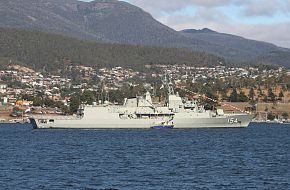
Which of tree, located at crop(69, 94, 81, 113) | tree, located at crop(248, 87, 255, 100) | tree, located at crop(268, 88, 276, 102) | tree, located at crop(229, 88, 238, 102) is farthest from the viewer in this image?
tree, located at crop(248, 87, 255, 100)

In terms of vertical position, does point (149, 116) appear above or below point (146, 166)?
above

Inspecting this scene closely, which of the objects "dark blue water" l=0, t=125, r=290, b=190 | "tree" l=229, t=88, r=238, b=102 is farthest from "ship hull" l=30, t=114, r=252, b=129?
"tree" l=229, t=88, r=238, b=102

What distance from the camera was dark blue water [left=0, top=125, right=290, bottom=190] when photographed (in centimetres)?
4781

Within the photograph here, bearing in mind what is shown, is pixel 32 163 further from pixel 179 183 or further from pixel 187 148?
pixel 187 148

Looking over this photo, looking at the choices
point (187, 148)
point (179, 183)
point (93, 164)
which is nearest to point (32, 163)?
point (93, 164)

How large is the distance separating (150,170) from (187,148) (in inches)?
919

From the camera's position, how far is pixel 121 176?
51.3 metres

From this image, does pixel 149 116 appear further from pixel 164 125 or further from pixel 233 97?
pixel 233 97

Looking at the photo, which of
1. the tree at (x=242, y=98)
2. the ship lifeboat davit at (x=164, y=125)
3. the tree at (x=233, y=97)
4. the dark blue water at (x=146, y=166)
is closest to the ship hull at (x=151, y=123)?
the ship lifeboat davit at (x=164, y=125)

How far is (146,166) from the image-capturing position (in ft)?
190

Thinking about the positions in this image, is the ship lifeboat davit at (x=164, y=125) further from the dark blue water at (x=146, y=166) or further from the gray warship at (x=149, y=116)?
the dark blue water at (x=146, y=166)

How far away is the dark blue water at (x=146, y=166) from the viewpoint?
4781 cm

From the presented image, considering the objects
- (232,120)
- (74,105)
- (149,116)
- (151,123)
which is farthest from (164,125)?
(74,105)

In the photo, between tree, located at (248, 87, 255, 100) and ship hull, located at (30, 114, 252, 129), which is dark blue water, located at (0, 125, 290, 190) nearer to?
ship hull, located at (30, 114, 252, 129)
